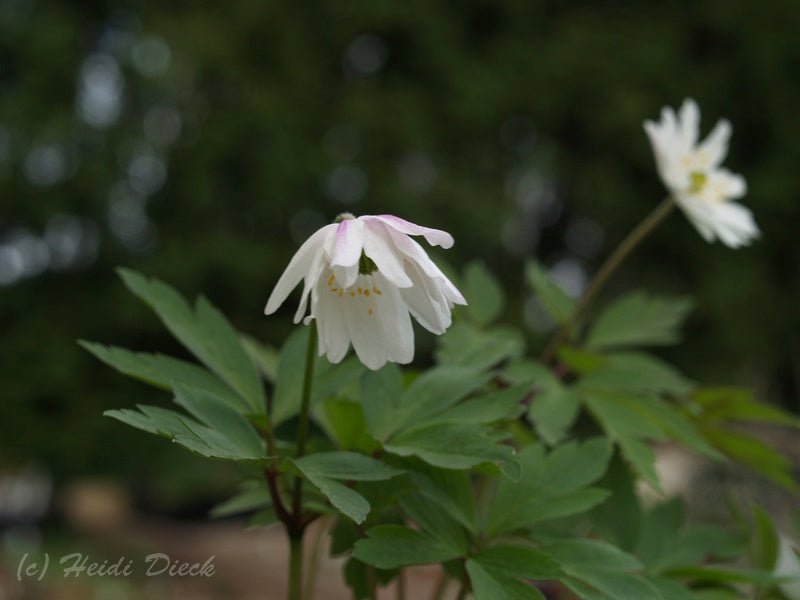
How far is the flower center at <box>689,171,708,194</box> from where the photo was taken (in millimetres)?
1017

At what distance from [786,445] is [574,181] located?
221 cm

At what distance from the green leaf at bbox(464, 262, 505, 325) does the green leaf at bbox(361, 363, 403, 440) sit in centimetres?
26

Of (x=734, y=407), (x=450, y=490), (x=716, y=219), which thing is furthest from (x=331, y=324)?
(x=716, y=219)

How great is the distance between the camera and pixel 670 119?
1.00 metres

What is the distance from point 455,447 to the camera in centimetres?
55

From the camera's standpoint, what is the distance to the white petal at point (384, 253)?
1.69ft

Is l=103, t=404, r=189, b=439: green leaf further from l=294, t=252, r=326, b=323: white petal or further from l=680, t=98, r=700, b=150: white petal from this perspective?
l=680, t=98, r=700, b=150: white petal

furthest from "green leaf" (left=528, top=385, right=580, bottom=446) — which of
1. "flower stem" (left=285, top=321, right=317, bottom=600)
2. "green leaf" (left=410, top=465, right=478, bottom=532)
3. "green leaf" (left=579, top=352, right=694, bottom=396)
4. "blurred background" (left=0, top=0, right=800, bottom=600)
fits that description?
"blurred background" (left=0, top=0, right=800, bottom=600)

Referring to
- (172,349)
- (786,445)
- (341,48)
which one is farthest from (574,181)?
(172,349)

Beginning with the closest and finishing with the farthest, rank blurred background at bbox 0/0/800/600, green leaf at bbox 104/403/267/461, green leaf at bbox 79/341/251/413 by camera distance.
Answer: green leaf at bbox 104/403/267/461, green leaf at bbox 79/341/251/413, blurred background at bbox 0/0/800/600

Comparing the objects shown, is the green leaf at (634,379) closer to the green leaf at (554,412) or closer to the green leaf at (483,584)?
the green leaf at (554,412)

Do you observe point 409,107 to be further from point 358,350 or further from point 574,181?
point 358,350

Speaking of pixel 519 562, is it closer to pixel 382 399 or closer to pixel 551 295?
pixel 382 399

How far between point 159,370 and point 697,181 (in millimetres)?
708
